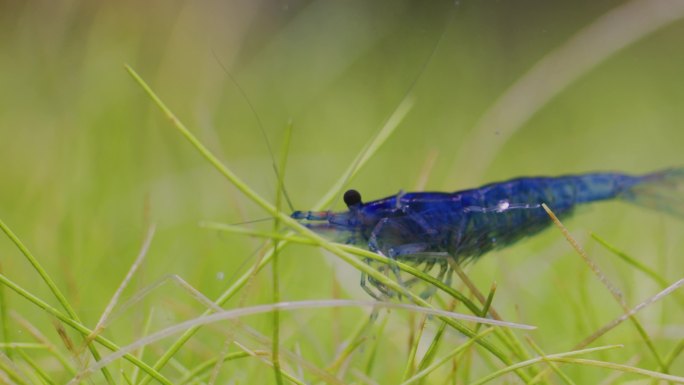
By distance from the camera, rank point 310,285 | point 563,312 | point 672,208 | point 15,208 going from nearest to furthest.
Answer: point 672,208 < point 563,312 < point 310,285 < point 15,208

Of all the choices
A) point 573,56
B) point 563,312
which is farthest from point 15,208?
point 573,56

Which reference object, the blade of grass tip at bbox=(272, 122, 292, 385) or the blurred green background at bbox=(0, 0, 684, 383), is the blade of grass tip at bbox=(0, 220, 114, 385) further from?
Result: the blurred green background at bbox=(0, 0, 684, 383)

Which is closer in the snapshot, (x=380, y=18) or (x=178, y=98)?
(x=380, y=18)

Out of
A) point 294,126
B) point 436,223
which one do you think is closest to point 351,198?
point 436,223

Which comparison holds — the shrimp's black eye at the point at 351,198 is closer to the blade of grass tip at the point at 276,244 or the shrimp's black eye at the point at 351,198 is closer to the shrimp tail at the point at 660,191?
the blade of grass tip at the point at 276,244

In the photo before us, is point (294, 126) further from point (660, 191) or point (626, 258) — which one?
point (626, 258)

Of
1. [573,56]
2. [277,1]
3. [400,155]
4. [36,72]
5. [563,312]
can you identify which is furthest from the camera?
[277,1]

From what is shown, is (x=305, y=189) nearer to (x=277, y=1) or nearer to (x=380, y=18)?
(x=380, y=18)
